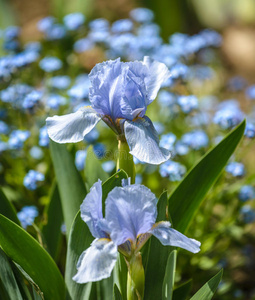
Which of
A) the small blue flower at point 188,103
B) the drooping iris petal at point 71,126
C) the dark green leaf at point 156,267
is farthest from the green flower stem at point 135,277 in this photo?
the small blue flower at point 188,103

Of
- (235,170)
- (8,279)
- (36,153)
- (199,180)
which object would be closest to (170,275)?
(199,180)

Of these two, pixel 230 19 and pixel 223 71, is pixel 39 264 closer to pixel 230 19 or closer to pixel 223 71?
pixel 223 71

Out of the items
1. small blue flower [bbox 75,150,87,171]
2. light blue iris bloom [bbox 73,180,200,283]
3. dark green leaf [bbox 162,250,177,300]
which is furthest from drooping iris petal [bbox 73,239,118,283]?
small blue flower [bbox 75,150,87,171]

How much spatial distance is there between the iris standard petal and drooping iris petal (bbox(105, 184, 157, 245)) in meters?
0.28

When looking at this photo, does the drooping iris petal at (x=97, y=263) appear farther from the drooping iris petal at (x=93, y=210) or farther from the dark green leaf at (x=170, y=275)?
the dark green leaf at (x=170, y=275)

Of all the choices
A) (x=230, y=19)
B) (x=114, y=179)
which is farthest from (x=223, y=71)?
(x=114, y=179)

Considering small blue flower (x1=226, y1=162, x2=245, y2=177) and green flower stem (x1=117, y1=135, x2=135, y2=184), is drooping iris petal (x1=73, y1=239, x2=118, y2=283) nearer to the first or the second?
green flower stem (x1=117, y1=135, x2=135, y2=184)

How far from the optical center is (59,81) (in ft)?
7.28

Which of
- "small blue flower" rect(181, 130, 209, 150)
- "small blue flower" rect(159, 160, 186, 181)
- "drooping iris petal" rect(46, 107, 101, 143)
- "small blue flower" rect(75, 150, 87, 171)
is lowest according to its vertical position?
"small blue flower" rect(181, 130, 209, 150)

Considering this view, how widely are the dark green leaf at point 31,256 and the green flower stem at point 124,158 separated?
0.30 metres

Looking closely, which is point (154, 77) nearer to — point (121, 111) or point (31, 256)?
point (121, 111)

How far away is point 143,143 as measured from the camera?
1.06 metres

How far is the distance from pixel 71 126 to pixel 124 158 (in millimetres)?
166

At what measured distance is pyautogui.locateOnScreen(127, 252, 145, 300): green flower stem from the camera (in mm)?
1024
